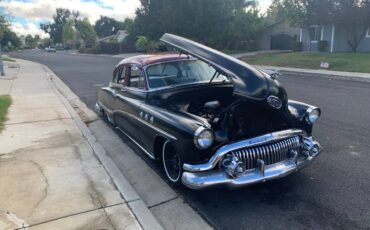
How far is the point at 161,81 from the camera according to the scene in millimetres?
5129

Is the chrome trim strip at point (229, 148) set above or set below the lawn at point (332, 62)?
below

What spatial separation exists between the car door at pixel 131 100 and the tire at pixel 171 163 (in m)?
0.87

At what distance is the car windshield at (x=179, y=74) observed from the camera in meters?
5.12

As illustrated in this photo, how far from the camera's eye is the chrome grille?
3.67 m

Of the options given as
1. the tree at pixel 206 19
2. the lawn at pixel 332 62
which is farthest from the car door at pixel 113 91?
the tree at pixel 206 19

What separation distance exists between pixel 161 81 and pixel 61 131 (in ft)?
9.33

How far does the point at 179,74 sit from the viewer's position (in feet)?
17.2

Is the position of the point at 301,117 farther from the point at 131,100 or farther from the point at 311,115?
the point at 131,100

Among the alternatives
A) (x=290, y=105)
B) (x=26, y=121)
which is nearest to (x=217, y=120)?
(x=290, y=105)

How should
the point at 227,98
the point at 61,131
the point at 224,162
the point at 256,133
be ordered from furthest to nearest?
1. the point at 61,131
2. the point at 227,98
3. the point at 256,133
4. the point at 224,162

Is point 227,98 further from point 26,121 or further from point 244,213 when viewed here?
point 26,121

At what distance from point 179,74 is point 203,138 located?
6.23 ft

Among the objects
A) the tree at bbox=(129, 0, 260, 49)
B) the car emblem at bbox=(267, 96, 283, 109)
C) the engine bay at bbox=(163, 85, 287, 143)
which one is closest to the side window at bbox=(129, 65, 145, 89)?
the engine bay at bbox=(163, 85, 287, 143)

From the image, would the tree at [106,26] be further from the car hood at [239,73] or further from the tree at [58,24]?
the car hood at [239,73]
